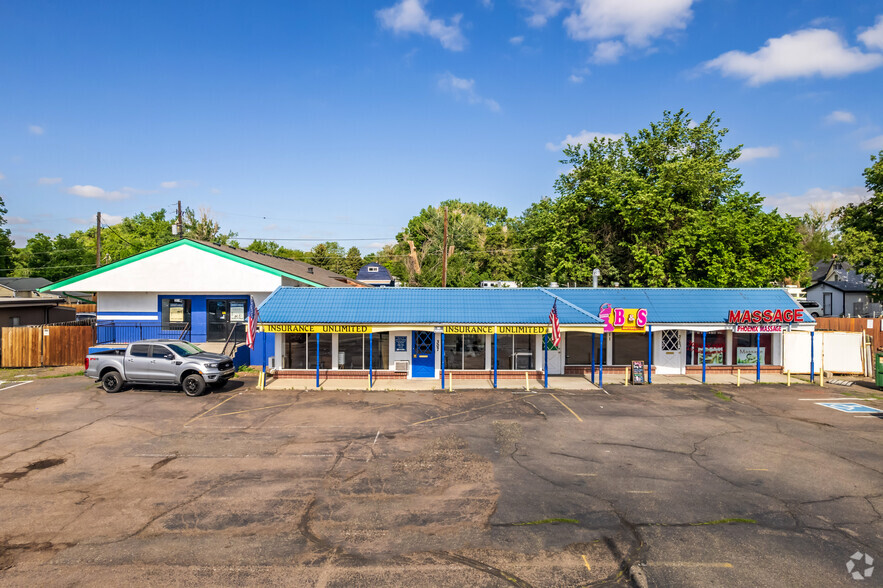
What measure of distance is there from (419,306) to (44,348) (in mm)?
20012

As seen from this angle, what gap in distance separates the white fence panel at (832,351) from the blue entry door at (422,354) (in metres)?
18.2

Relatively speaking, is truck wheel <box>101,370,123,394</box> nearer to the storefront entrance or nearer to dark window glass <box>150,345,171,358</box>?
dark window glass <box>150,345,171,358</box>

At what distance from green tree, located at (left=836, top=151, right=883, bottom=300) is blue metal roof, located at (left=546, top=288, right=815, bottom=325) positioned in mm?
9497

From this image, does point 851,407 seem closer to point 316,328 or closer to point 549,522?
point 549,522

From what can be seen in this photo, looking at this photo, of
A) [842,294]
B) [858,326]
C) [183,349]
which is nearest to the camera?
[183,349]

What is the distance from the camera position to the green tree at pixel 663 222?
104 ft

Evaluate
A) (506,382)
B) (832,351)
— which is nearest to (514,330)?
(506,382)

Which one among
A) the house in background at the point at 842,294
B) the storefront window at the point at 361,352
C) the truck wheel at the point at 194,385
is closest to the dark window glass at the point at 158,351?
the truck wheel at the point at 194,385

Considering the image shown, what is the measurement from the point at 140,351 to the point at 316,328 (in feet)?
23.1

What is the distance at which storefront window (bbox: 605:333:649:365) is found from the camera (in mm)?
24875

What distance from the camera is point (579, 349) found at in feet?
80.8

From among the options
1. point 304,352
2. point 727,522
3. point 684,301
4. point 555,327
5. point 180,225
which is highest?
point 180,225

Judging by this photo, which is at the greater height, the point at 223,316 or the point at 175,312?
the point at 175,312

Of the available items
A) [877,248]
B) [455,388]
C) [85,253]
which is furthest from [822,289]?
[85,253]
